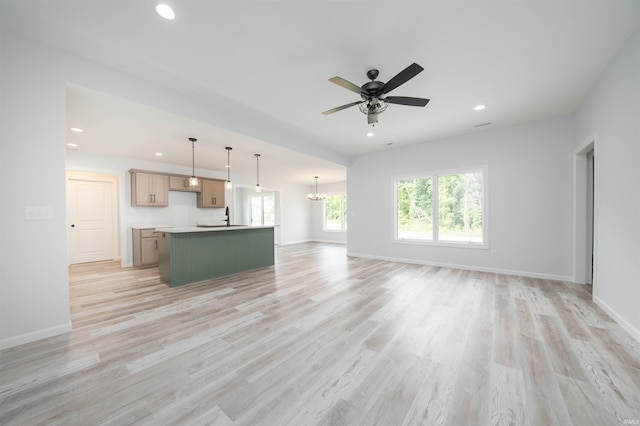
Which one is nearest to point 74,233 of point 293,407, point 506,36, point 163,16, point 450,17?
point 163,16

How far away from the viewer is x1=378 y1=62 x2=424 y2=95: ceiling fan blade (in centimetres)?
210

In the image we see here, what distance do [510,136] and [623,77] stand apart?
7.38 ft

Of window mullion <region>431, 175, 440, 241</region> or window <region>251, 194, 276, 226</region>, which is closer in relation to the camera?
window mullion <region>431, 175, 440, 241</region>

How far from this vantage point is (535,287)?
382cm

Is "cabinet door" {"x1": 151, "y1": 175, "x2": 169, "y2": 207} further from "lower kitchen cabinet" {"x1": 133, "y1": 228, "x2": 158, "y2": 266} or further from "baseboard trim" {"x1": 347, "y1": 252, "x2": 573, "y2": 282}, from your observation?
"baseboard trim" {"x1": 347, "y1": 252, "x2": 573, "y2": 282}

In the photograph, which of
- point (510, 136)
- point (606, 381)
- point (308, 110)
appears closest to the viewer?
point (606, 381)

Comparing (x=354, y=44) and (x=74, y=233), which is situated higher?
(x=354, y=44)

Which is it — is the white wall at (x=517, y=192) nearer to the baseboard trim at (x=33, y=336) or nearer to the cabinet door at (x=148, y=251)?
the baseboard trim at (x=33, y=336)

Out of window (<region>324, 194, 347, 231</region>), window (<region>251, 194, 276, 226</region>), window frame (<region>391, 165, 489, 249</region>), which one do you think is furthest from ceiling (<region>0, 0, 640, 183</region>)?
window (<region>251, 194, 276, 226</region>)

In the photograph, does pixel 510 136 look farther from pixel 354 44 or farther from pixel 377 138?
pixel 354 44

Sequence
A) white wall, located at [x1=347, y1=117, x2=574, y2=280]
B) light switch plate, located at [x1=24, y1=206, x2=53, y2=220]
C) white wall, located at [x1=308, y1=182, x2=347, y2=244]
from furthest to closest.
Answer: white wall, located at [x1=308, y1=182, x2=347, y2=244], white wall, located at [x1=347, y1=117, x2=574, y2=280], light switch plate, located at [x1=24, y1=206, x2=53, y2=220]

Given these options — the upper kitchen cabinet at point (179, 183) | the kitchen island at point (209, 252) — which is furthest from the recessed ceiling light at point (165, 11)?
the upper kitchen cabinet at point (179, 183)

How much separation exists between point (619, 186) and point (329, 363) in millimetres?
3523

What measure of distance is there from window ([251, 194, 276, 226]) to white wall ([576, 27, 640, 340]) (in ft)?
30.6
